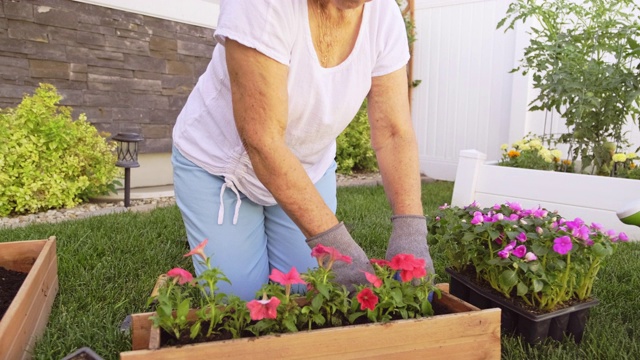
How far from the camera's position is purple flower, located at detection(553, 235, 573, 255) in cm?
151

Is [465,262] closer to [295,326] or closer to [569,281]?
[569,281]

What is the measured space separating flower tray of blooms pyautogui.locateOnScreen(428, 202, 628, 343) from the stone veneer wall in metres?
3.43

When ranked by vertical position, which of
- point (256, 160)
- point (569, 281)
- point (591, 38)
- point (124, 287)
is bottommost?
point (124, 287)

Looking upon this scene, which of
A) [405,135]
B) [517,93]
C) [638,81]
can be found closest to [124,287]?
[405,135]

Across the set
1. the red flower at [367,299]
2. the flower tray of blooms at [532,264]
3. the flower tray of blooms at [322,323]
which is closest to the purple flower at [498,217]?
the flower tray of blooms at [532,264]

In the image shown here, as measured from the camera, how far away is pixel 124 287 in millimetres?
2195

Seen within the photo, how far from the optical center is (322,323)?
3.92ft

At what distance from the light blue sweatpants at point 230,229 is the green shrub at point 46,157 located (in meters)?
2.11

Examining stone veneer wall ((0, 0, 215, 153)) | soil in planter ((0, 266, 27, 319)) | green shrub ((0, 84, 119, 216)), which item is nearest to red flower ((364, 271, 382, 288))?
soil in planter ((0, 266, 27, 319))

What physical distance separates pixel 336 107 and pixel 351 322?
0.66m

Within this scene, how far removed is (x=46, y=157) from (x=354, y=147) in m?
3.20

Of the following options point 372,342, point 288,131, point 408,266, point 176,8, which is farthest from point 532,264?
point 176,8

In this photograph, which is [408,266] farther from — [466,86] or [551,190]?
[466,86]

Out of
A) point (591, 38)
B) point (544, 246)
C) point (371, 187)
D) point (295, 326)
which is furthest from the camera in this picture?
point (371, 187)
